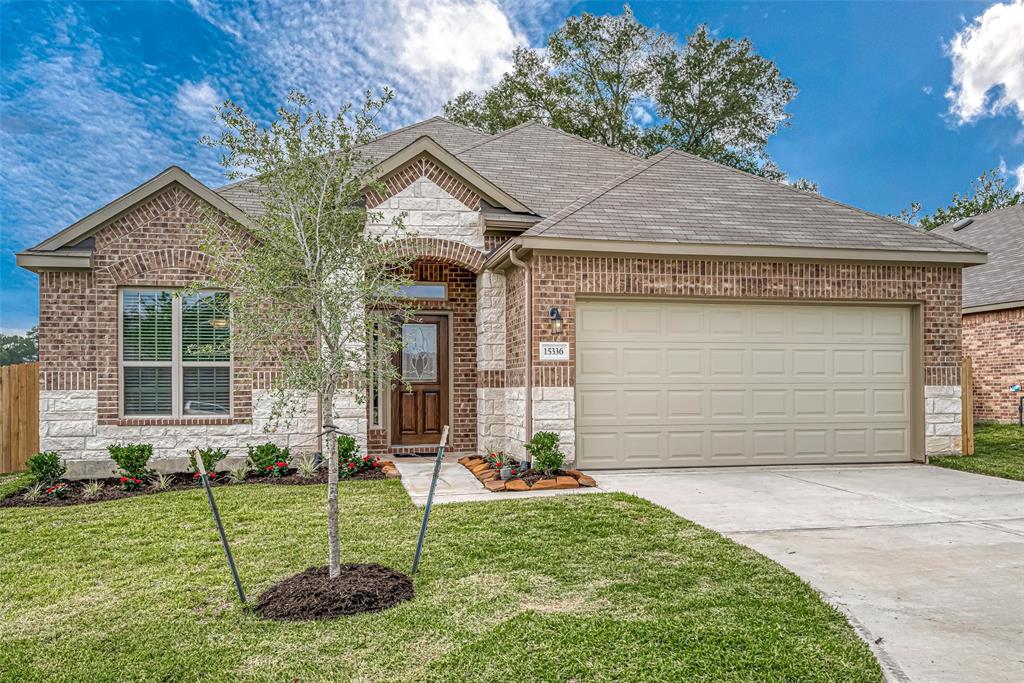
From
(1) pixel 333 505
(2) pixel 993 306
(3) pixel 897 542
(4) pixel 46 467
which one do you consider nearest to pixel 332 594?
(1) pixel 333 505

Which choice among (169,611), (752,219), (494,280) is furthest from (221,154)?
(752,219)

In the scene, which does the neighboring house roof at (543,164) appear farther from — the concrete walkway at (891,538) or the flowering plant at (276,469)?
the flowering plant at (276,469)

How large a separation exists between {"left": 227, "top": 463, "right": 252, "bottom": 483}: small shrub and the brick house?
0.46 metres

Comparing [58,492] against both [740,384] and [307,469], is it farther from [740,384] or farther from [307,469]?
[740,384]

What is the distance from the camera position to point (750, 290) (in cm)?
958

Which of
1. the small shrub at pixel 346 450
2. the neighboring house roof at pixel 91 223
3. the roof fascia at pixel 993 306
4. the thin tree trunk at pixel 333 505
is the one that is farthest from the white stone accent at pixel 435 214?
the roof fascia at pixel 993 306

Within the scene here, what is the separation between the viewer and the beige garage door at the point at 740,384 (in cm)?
932

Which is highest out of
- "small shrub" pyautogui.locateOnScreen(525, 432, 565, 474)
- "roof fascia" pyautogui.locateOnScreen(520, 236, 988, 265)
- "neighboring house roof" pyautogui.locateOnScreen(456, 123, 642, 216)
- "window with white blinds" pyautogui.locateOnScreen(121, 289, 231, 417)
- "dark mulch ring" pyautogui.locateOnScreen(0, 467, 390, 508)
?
"neighboring house roof" pyautogui.locateOnScreen(456, 123, 642, 216)

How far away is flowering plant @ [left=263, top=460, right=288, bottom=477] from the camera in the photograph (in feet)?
30.5

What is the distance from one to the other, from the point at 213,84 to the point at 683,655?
4358 centimetres

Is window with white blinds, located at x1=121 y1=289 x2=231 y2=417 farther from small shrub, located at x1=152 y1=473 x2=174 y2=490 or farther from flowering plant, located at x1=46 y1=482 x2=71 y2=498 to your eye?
flowering plant, located at x1=46 y1=482 x2=71 y2=498

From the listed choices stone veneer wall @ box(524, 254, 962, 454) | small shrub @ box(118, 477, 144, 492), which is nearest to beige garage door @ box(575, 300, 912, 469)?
stone veneer wall @ box(524, 254, 962, 454)

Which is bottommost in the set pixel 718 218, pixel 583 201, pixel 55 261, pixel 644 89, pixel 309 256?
pixel 309 256

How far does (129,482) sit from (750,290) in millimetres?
8566
